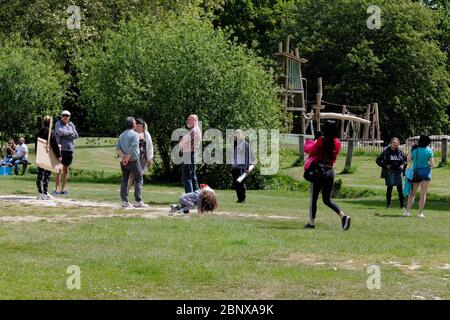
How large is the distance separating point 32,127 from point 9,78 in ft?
10.1

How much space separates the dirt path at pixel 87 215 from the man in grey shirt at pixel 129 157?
332 millimetres

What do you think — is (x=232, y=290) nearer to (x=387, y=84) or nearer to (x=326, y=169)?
(x=326, y=169)

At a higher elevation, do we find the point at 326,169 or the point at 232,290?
the point at 326,169

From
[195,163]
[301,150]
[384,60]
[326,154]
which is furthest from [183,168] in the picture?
[384,60]

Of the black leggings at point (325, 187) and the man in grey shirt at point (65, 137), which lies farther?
the man in grey shirt at point (65, 137)

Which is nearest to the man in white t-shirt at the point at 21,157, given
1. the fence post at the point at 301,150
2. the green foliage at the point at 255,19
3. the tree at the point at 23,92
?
the tree at the point at 23,92

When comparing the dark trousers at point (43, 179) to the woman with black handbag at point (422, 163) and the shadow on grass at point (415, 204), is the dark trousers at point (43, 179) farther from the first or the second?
the shadow on grass at point (415, 204)

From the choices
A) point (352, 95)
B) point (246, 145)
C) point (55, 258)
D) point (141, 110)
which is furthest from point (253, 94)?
point (352, 95)

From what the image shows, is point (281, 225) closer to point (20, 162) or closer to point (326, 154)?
point (326, 154)

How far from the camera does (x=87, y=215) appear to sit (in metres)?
18.4

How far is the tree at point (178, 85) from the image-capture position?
1296 inches

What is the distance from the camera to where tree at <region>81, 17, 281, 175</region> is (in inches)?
1296

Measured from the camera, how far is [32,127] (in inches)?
1901

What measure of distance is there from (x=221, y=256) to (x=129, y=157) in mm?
6594
